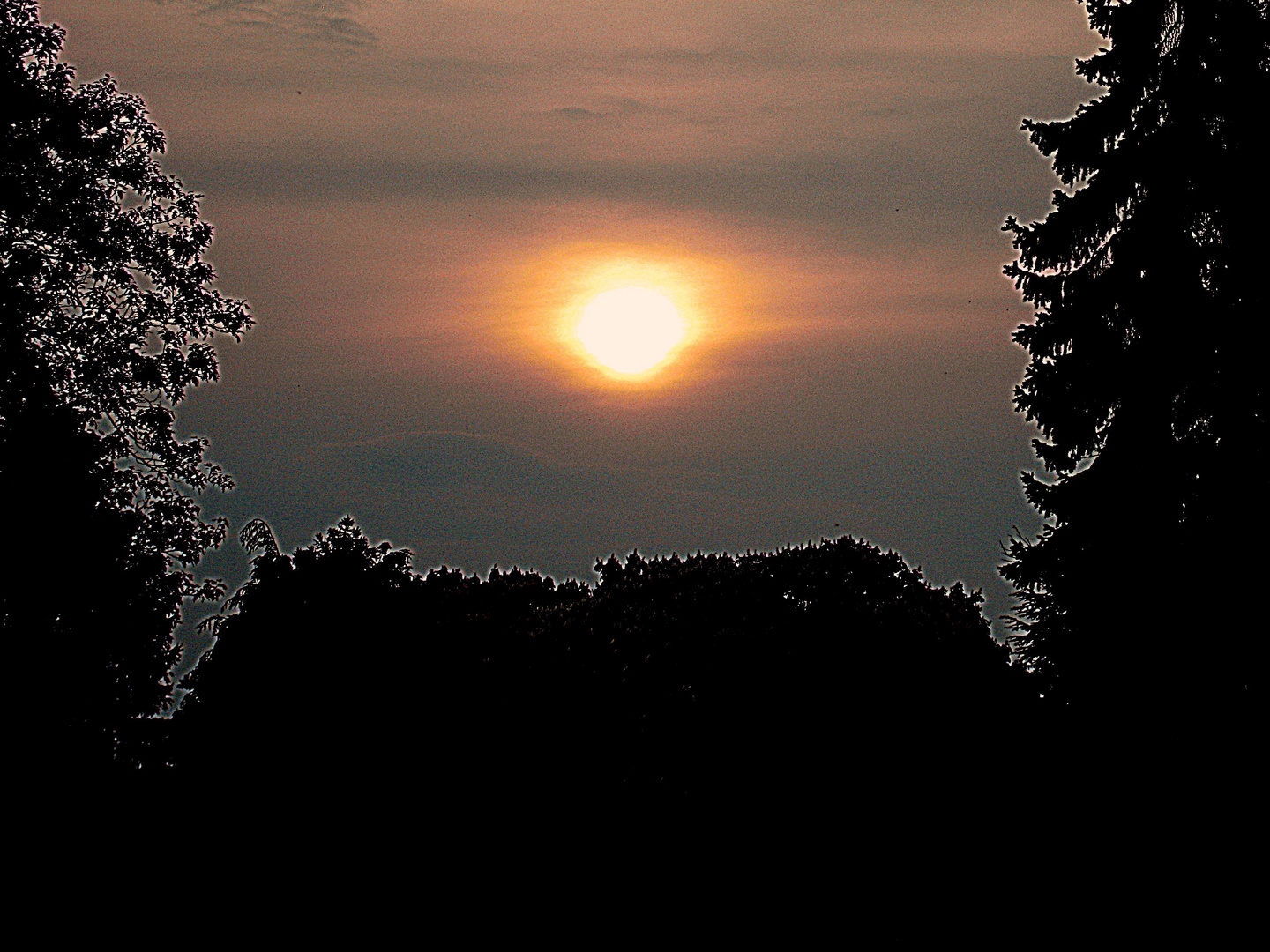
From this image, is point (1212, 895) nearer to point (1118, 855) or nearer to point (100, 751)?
point (1118, 855)

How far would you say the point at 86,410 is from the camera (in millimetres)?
21844

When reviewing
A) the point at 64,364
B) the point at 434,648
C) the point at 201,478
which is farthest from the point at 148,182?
the point at 434,648

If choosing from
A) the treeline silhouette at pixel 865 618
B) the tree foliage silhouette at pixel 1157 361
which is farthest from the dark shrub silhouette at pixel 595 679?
the tree foliage silhouette at pixel 1157 361

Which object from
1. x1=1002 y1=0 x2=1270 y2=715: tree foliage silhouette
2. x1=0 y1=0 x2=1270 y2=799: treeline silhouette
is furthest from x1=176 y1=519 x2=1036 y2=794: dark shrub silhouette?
x1=1002 y1=0 x2=1270 y2=715: tree foliage silhouette

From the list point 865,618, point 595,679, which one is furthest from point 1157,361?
point 595,679

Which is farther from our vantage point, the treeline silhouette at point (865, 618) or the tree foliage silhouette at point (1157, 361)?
the tree foliage silhouette at point (1157, 361)

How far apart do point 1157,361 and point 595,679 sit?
8.57 m

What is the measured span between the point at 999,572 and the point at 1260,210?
5.99 metres

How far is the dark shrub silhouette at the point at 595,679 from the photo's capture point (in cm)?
1371

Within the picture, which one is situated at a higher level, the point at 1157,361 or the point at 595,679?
the point at 1157,361

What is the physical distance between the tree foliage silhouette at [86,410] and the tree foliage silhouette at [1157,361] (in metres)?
13.7

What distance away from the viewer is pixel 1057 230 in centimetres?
1759

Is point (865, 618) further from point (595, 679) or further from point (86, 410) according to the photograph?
point (86, 410)

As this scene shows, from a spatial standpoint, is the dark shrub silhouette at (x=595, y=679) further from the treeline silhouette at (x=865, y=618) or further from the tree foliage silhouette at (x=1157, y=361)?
the tree foliage silhouette at (x=1157, y=361)
